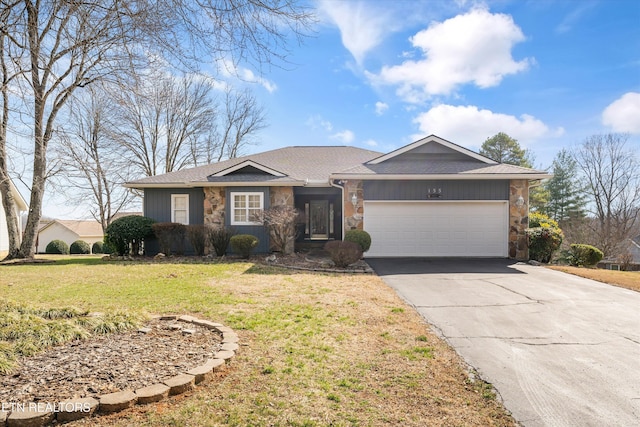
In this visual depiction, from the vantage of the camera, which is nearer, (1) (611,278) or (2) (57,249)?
(1) (611,278)

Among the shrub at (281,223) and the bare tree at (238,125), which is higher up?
the bare tree at (238,125)

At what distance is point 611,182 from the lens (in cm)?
2689

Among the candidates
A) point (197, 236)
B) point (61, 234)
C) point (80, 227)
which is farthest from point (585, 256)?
point (80, 227)

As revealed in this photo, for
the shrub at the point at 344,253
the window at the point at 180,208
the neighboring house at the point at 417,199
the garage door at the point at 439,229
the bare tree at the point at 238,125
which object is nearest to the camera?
the shrub at the point at 344,253

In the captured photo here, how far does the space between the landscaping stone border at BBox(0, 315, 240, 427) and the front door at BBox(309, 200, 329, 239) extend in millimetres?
14520

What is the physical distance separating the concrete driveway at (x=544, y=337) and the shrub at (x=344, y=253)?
149 centimetres

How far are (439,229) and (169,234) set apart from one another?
32.1 ft

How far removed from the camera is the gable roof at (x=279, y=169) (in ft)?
44.1

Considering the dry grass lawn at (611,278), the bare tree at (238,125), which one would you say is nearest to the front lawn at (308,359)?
the dry grass lawn at (611,278)

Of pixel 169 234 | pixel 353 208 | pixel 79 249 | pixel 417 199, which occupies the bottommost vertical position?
pixel 79 249

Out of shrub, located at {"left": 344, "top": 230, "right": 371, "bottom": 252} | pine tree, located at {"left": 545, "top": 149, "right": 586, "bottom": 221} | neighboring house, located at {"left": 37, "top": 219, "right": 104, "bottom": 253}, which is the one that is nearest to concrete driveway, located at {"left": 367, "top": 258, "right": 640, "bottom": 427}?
shrub, located at {"left": 344, "top": 230, "right": 371, "bottom": 252}

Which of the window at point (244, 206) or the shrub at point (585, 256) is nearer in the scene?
the shrub at point (585, 256)

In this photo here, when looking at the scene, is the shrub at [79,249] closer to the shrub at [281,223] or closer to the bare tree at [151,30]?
the shrub at [281,223]

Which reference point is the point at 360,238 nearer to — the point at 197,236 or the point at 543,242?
the point at 197,236
